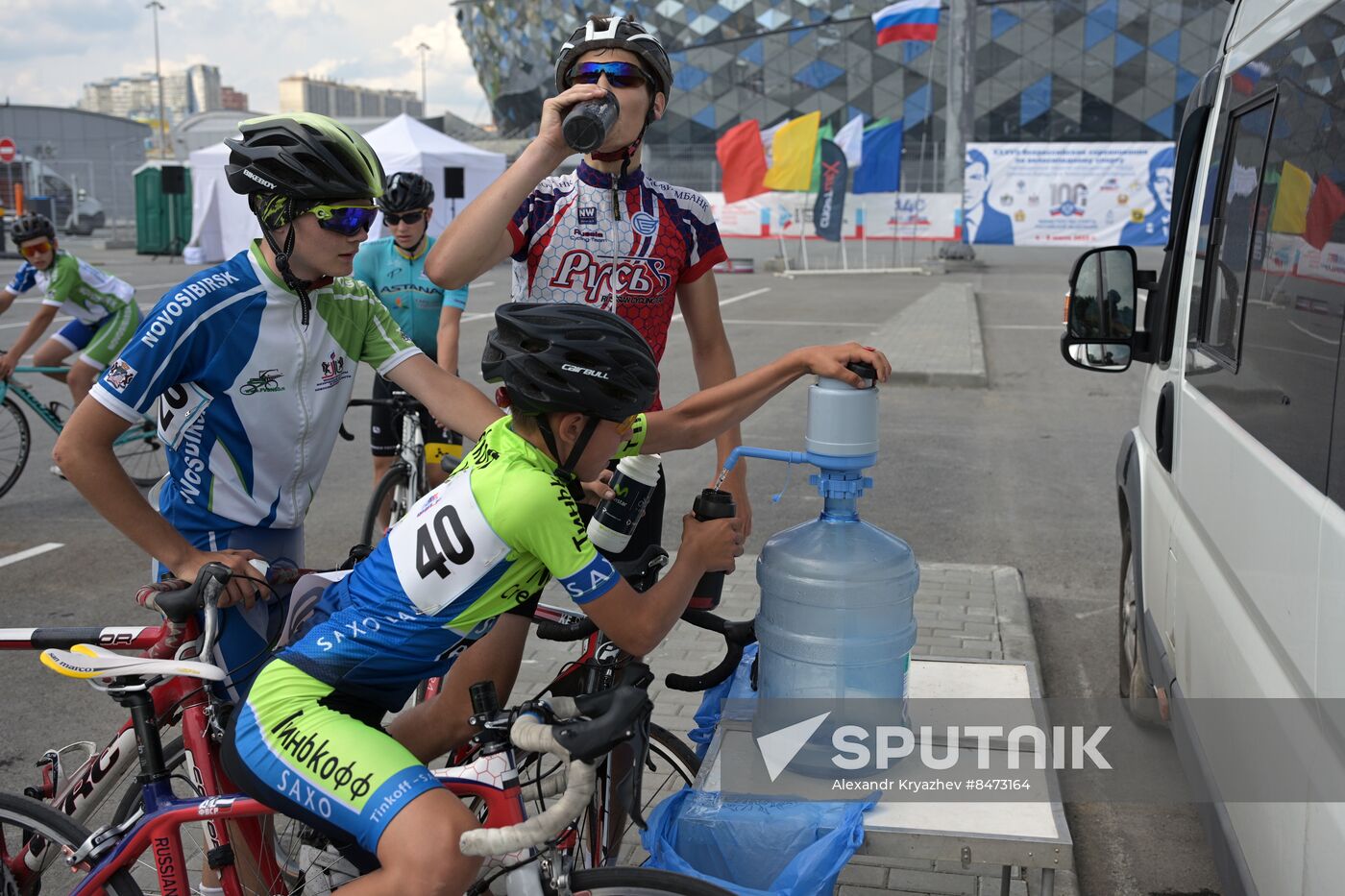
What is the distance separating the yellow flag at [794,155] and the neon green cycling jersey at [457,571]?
27.0 metres

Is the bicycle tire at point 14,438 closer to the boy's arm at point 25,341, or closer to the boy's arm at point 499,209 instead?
the boy's arm at point 25,341

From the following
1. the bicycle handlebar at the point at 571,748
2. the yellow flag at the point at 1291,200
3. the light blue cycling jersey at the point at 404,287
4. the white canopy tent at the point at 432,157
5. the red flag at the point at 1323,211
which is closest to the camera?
the bicycle handlebar at the point at 571,748

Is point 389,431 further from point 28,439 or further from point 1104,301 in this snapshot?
point 1104,301

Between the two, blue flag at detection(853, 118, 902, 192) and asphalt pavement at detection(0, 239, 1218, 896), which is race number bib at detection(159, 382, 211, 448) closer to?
asphalt pavement at detection(0, 239, 1218, 896)

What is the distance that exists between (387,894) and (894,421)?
9.75 metres

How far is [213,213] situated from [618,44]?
2972cm

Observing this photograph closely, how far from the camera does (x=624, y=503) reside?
99.3 inches

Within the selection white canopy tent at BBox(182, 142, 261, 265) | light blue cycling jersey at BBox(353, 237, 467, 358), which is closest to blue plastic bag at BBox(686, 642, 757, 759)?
light blue cycling jersey at BBox(353, 237, 467, 358)

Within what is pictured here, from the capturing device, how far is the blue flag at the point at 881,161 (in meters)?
29.2

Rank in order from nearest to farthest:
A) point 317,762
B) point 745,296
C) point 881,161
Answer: point 317,762 < point 745,296 < point 881,161

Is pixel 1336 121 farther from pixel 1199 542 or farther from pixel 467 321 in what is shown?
A: pixel 467 321

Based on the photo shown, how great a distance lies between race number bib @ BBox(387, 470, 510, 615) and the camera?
2330 mm

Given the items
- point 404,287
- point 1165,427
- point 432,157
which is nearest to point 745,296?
point 432,157

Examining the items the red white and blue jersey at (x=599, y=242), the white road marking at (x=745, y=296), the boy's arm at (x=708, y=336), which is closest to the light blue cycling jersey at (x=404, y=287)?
the boy's arm at (x=708, y=336)
